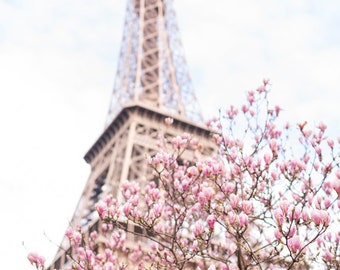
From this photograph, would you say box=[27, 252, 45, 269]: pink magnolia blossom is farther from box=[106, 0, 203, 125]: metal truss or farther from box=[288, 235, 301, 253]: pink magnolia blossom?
box=[106, 0, 203, 125]: metal truss

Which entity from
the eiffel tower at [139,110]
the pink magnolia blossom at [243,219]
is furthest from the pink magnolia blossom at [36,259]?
the eiffel tower at [139,110]

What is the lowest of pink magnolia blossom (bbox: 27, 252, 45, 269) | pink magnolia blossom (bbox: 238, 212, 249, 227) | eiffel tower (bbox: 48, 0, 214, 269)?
pink magnolia blossom (bbox: 27, 252, 45, 269)

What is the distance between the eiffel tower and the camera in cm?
2086

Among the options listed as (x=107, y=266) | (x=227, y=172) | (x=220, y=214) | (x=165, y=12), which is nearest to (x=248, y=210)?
(x=220, y=214)

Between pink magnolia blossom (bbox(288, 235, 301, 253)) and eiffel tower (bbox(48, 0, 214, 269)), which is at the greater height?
eiffel tower (bbox(48, 0, 214, 269))

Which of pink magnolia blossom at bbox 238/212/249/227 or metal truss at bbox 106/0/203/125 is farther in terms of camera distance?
metal truss at bbox 106/0/203/125

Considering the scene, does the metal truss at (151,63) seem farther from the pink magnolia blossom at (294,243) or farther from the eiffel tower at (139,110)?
the pink magnolia blossom at (294,243)

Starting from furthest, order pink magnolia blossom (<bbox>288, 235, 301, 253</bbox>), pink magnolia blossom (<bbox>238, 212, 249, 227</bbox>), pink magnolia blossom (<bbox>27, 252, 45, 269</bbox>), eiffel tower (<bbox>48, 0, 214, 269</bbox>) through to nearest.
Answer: eiffel tower (<bbox>48, 0, 214, 269</bbox>), pink magnolia blossom (<bbox>27, 252, 45, 269</bbox>), pink magnolia blossom (<bbox>238, 212, 249, 227</bbox>), pink magnolia blossom (<bbox>288, 235, 301, 253</bbox>)

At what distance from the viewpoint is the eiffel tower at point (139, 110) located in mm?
20859

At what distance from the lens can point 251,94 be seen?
6773mm

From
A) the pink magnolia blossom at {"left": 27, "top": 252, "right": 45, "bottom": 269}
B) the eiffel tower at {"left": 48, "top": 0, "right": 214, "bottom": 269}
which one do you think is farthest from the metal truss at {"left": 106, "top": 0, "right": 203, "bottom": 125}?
the pink magnolia blossom at {"left": 27, "top": 252, "right": 45, "bottom": 269}

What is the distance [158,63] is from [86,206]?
11375mm

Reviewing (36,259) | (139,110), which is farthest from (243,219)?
(139,110)

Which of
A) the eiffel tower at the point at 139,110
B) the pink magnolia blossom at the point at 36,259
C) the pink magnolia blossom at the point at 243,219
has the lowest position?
the pink magnolia blossom at the point at 36,259
